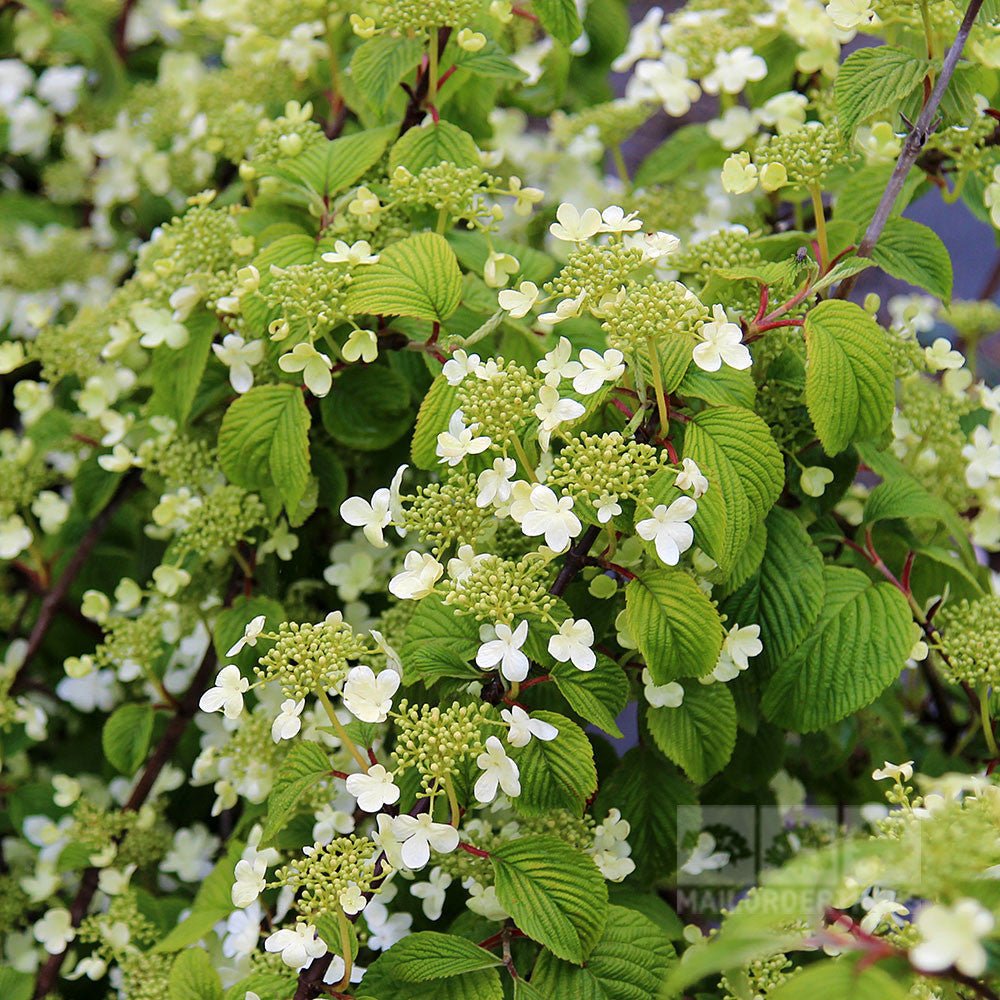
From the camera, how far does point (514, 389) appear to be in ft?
2.50

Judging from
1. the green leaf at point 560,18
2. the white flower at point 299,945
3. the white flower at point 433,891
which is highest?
the green leaf at point 560,18

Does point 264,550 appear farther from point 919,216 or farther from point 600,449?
point 919,216

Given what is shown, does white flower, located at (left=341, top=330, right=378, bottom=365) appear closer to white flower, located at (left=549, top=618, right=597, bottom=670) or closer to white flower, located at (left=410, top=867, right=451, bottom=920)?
white flower, located at (left=549, top=618, right=597, bottom=670)

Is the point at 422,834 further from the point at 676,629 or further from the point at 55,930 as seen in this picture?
the point at 55,930

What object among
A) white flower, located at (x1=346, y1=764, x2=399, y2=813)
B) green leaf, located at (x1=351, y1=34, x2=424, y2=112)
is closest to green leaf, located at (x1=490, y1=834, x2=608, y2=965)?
white flower, located at (x1=346, y1=764, x2=399, y2=813)

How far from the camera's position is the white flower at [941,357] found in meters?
0.98

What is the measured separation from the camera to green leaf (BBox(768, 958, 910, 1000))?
0.51 metres

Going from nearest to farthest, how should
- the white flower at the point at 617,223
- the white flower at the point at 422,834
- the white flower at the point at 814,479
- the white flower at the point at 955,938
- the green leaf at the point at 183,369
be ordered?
the white flower at the point at 955,938 → the white flower at the point at 422,834 → the white flower at the point at 617,223 → the white flower at the point at 814,479 → the green leaf at the point at 183,369

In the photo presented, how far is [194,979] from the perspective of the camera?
875 mm

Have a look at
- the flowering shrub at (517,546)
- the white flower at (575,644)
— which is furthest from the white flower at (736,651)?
the white flower at (575,644)

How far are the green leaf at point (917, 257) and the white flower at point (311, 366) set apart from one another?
0.51m

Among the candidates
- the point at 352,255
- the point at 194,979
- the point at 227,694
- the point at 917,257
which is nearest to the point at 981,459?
the point at 917,257

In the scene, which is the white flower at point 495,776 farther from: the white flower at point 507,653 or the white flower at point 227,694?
the white flower at point 227,694

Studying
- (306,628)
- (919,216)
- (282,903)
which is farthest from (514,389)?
(919,216)
